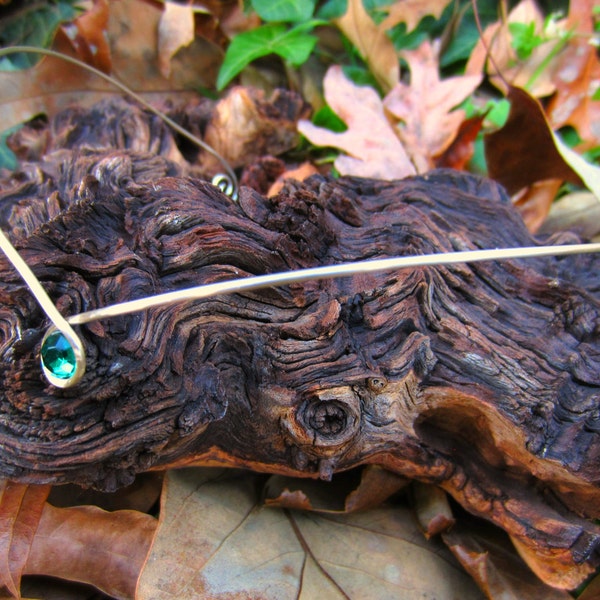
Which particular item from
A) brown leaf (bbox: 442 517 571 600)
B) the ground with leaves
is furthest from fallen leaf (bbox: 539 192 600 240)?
brown leaf (bbox: 442 517 571 600)

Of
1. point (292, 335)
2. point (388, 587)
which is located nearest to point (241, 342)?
point (292, 335)

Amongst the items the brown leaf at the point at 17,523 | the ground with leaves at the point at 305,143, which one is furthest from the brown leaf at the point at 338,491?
the brown leaf at the point at 17,523

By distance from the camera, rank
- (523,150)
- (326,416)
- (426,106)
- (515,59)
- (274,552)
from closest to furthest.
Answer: (326,416) < (274,552) < (523,150) < (426,106) < (515,59)

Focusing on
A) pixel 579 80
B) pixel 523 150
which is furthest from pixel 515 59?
pixel 523 150

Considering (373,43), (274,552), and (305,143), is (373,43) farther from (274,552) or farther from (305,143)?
(274,552)

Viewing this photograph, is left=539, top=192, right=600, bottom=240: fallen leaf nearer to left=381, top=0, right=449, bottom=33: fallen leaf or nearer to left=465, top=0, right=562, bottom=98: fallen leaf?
left=465, top=0, right=562, bottom=98: fallen leaf

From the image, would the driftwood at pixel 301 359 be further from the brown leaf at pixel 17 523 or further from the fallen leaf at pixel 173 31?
the fallen leaf at pixel 173 31
